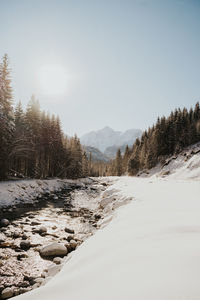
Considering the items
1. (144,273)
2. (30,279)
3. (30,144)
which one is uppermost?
(30,144)

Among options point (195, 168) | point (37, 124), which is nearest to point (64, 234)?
point (37, 124)

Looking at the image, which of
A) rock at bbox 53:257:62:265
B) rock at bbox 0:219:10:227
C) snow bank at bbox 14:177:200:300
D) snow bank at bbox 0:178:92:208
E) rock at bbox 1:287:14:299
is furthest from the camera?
snow bank at bbox 0:178:92:208

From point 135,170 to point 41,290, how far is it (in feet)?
185

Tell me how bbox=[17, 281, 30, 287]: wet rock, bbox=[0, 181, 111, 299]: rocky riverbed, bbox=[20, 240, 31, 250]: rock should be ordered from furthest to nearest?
bbox=[20, 240, 31, 250]: rock
bbox=[0, 181, 111, 299]: rocky riverbed
bbox=[17, 281, 30, 287]: wet rock

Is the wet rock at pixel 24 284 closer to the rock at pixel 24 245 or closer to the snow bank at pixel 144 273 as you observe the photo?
the rock at pixel 24 245

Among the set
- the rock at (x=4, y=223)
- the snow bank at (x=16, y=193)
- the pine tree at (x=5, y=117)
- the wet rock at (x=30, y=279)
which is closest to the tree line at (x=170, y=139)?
the snow bank at (x=16, y=193)

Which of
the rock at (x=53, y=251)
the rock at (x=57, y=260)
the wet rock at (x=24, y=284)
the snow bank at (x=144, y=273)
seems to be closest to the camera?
the snow bank at (x=144, y=273)

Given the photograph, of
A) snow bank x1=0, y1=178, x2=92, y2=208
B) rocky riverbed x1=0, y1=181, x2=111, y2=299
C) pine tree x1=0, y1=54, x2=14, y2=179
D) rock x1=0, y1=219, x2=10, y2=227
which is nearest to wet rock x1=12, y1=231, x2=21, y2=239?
rocky riverbed x1=0, y1=181, x2=111, y2=299

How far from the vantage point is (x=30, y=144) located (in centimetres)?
2636

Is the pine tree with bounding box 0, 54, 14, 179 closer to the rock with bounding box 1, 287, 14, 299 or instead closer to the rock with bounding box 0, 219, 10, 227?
the rock with bounding box 0, 219, 10, 227

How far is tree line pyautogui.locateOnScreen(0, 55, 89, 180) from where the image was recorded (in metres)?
19.1

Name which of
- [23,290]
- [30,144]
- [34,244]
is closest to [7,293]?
[23,290]

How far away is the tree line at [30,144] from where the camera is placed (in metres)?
19.1

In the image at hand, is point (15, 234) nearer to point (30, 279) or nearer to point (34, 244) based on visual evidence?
point (34, 244)
